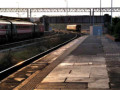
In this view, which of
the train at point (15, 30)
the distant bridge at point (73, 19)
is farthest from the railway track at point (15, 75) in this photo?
the distant bridge at point (73, 19)

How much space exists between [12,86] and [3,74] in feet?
7.20

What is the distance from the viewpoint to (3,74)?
12.8 metres

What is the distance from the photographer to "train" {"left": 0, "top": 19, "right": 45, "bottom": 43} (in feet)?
109

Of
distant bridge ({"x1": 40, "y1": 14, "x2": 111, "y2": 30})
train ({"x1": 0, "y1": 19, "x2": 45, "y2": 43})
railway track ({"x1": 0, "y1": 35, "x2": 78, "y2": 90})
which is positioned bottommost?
railway track ({"x1": 0, "y1": 35, "x2": 78, "y2": 90})

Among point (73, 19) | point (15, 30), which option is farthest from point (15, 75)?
point (73, 19)

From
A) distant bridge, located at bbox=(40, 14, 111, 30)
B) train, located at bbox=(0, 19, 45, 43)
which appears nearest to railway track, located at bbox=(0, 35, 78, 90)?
train, located at bbox=(0, 19, 45, 43)

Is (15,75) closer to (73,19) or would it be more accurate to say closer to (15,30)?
(15,30)

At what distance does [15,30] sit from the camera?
38.2m

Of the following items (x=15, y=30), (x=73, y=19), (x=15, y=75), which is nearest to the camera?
(x=15, y=75)

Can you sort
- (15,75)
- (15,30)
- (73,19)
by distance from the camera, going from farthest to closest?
(73,19)
(15,30)
(15,75)

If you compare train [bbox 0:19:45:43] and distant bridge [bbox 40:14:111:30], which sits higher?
distant bridge [bbox 40:14:111:30]

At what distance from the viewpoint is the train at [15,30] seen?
109 feet

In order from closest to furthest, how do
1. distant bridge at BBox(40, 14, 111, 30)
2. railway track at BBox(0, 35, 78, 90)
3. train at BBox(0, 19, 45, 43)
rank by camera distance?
railway track at BBox(0, 35, 78, 90) → train at BBox(0, 19, 45, 43) → distant bridge at BBox(40, 14, 111, 30)

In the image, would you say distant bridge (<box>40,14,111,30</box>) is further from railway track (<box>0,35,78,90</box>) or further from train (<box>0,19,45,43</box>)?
railway track (<box>0,35,78,90</box>)
